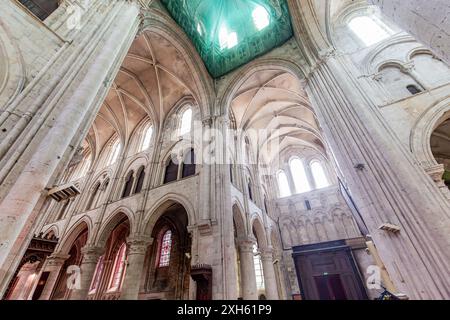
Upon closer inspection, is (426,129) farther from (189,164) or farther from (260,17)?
(260,17)

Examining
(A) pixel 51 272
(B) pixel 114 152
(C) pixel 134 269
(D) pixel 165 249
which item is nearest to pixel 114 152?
(B) pixel 114 152

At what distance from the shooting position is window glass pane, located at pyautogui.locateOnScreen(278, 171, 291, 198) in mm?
17094

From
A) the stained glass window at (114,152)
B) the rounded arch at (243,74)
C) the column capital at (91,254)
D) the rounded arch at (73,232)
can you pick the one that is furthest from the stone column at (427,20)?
the stained glass window at (114,152)

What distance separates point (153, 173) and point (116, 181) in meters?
2.97

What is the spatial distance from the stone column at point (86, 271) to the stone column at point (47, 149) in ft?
27.5

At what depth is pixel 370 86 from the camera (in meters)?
6.87

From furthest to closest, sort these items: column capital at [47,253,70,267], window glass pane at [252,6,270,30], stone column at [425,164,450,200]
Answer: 1. window glass pane at [252,6,270,30]
2. column capital at [47,253,70,267]
3. stone column at [425,164,450,200]

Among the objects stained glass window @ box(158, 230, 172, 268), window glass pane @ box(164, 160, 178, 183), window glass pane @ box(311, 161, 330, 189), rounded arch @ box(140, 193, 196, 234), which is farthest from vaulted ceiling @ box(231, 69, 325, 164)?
stained glass window @ box(158, 230, 172, 268)

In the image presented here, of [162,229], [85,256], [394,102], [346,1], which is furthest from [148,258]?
[346,1]

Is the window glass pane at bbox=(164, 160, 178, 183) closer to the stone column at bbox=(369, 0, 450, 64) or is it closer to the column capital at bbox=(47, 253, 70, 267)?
the column capital at bbox=(47, 253, 70, 267)

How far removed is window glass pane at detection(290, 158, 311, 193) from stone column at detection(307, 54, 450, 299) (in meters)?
10.8

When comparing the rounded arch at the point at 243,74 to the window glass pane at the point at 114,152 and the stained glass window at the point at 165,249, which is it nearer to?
the stained glass window at the point at 165,249

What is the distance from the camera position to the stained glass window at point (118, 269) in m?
12.8

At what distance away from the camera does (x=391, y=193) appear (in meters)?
4.70
